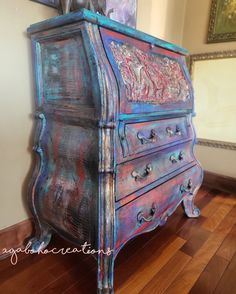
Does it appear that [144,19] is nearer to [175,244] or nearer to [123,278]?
[175,244]

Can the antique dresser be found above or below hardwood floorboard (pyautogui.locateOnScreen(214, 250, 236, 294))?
above

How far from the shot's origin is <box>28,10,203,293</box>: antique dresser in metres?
0.91

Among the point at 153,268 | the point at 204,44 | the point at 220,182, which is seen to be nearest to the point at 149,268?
the point at 153,268

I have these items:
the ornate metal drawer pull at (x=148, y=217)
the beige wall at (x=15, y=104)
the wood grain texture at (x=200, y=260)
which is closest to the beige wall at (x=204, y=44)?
the wood grain texture at (x=200, y=260)

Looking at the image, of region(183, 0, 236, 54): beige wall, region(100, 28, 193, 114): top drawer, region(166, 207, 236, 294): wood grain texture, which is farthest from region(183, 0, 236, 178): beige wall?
region(100, 28, 193, 114): top drawer

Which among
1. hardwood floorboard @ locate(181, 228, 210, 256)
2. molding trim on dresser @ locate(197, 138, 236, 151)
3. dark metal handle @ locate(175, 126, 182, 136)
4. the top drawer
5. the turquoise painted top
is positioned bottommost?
hardwood floorboard @ locate(181, 228, 210, 256)

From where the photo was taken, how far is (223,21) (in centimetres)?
205

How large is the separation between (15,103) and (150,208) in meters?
0.90

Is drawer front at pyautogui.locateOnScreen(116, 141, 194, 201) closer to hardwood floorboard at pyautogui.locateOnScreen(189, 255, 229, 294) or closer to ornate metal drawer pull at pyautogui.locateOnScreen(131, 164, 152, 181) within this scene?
ornate metal drawer pull at pyautogui.locateOnScreen(131, 164, 152, 181)

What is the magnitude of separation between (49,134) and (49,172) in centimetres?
20

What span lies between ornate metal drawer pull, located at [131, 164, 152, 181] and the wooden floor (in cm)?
55

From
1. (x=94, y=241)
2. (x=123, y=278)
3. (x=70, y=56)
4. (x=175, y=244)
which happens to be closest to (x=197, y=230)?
(x=175, y=244)

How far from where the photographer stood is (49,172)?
4.00ft

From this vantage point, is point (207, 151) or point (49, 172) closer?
point (49, 172)
